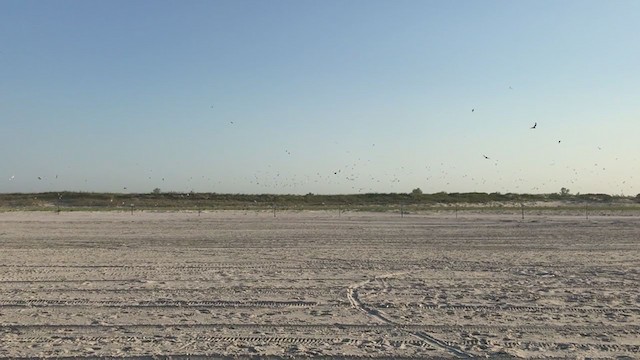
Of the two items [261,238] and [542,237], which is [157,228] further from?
A: [542,237]

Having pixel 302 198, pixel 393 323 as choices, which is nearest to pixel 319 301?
pixel 393 323

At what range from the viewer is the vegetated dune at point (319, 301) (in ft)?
22.2

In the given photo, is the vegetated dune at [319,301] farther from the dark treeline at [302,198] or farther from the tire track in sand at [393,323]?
the dark treeline at [302,198]

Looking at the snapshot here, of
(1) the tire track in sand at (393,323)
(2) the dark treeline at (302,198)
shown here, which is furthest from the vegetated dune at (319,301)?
(2) the dark treeline at (302,198)

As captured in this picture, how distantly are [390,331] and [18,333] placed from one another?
14.8 ft

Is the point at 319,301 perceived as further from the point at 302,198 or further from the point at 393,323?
the point at 302,198

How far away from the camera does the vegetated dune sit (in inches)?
267

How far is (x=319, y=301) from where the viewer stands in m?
9.33

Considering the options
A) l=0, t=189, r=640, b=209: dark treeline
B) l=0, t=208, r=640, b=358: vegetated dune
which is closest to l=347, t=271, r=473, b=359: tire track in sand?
l=0, t=208, r=640, b=358: vegetated dune

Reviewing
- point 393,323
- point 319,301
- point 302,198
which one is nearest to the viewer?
point 393,323

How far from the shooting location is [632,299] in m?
9.53

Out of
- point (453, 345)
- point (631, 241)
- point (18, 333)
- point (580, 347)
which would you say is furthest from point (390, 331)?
point (631, 241)

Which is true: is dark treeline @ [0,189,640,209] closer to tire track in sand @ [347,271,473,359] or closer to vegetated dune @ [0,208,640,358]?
vegetated dune @ [0,208,640,358]

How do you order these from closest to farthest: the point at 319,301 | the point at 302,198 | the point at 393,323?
the point at 393,323 < the point at 319,301 < the point at 302,198
